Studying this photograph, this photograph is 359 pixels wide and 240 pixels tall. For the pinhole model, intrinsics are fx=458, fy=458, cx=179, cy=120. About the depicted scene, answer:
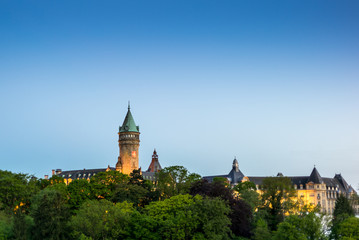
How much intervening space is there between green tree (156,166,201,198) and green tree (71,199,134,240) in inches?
641

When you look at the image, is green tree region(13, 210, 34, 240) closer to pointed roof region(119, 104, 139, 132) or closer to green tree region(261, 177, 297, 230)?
green tree region(261, 177, 297, 230)

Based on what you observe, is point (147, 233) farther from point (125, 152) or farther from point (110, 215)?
point (125, 152)

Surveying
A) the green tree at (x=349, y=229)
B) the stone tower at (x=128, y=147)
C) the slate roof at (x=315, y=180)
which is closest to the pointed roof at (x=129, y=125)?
the stone tower at (x=128, y=147)

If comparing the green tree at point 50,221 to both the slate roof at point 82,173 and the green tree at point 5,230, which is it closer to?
the green tree at point 5,230

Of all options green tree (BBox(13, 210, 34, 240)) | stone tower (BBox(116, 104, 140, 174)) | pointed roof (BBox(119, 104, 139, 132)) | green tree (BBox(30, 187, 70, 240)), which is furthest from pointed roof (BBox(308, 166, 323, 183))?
green tree (BBox(13, 210, 34, 240))

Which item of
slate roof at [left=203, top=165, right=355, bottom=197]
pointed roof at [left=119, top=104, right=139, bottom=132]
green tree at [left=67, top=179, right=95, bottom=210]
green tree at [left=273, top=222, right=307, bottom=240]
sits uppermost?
pointed roof at [left=119, top=104, right=139, bottom=132]

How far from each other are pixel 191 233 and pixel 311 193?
383ft

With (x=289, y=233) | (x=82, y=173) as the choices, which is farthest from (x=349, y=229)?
(x=82, y=173)

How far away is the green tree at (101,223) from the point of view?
59062 millimetres

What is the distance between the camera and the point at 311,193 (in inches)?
6491

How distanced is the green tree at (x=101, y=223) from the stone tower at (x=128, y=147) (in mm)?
70225

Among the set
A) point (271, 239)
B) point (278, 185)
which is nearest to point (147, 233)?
point (271, 239)

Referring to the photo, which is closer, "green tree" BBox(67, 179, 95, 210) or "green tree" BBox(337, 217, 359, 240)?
"green tree" BBox(337, 217, 359, 240)

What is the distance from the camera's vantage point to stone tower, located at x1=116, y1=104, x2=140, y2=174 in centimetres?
13562
